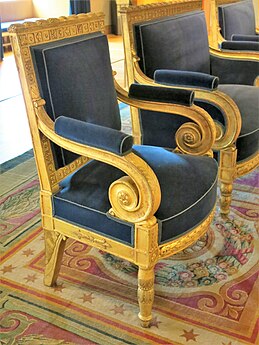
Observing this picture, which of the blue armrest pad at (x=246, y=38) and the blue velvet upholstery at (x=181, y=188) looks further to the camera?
the blue armrest pad at (x=246, y=38)

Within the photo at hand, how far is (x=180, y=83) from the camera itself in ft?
6.34

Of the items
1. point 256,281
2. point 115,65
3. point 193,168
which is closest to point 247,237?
point 256,281

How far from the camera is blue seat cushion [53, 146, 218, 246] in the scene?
4.40 ft

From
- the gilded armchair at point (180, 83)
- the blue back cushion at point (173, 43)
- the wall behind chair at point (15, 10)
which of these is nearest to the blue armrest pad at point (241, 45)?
the blue back cushion at point (173, 43)

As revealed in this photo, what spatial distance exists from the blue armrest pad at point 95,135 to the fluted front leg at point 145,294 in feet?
1.42

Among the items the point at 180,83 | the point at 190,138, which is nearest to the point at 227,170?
the point at 190,138

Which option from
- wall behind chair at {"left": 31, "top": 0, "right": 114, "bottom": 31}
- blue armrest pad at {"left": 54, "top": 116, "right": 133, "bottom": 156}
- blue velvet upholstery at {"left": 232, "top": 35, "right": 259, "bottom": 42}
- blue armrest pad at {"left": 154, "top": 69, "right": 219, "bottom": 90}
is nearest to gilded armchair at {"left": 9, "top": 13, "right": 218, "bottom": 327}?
blue armrest pad at {"left": 54, "top": 116, "right": 133, "bottom": 156}

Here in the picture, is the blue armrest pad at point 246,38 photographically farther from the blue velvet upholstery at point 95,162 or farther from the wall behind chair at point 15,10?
the wall behind chair at point 15,10

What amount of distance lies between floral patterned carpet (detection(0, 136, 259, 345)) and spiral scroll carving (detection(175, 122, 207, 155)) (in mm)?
474

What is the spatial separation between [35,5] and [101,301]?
8.35 meters

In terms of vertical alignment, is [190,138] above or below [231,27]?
below

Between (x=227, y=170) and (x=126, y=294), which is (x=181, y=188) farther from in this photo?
(x=227, y=170)

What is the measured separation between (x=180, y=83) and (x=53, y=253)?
0.96m

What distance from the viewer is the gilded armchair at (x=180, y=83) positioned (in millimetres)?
1910
